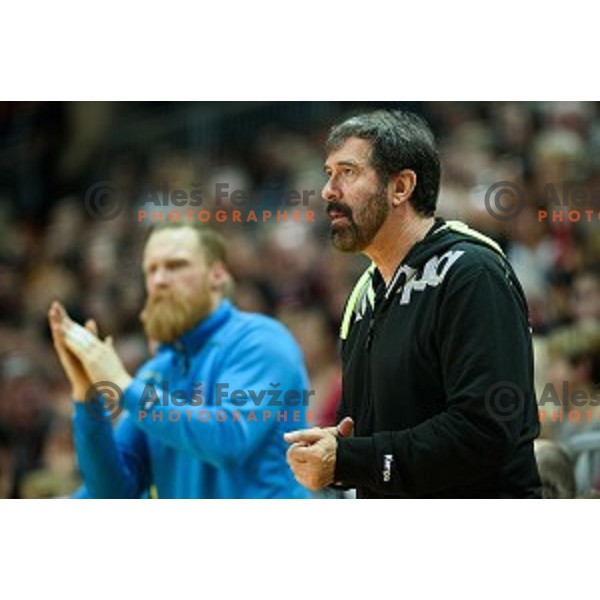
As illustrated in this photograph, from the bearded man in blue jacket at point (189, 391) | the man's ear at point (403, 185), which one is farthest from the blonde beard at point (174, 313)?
the man's ear at point (403, 185)

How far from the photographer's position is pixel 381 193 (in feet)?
7.80

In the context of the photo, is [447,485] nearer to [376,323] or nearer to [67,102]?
[376,323]

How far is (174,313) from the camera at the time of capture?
3.22 metres

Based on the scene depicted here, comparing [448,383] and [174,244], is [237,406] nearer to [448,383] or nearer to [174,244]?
[174,244]

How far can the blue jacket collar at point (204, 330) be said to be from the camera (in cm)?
319

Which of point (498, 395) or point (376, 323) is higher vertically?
point (376, 323)

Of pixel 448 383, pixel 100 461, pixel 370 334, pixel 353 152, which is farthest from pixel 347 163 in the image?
pixel 100 461

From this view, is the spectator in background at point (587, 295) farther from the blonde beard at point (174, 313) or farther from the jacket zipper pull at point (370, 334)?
the jacket zipper pull at point (370, 334)

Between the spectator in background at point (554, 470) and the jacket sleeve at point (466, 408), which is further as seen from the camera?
the spectator in background at point (554, 470)

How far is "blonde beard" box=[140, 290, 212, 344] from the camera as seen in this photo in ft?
10.5

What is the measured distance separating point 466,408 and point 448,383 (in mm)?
78

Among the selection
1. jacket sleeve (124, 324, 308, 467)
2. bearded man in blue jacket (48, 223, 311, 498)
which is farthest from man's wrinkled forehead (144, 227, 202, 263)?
jacket sleeve (124, 324, 308, 467)
